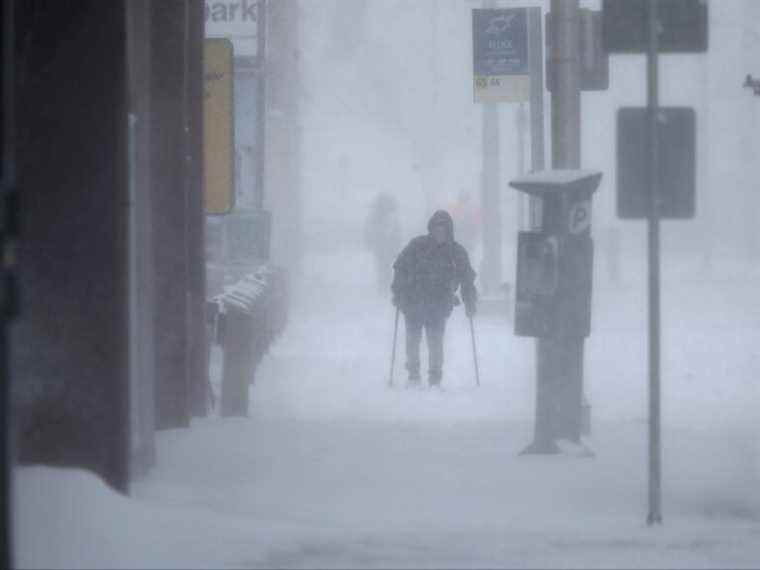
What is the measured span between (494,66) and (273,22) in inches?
388

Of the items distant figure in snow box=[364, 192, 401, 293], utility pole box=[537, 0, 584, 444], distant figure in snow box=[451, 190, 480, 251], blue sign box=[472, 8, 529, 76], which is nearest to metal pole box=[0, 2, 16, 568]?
utility pole box=[537, 0, 584, 444]

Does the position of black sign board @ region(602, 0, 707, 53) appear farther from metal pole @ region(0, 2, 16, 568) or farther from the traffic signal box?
metal pole @ region(0, 2, 16, 568)

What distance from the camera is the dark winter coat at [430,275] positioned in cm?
1858

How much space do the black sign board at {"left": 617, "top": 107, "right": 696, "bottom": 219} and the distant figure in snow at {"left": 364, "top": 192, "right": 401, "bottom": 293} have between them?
27.1 m

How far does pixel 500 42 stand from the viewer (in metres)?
17.0

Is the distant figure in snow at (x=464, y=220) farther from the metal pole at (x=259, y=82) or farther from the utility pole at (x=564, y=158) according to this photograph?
the utility pole at (x=564, y=158)

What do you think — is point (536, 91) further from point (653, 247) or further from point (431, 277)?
point (653, 247)

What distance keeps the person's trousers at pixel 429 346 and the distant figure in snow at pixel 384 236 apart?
17413 millimetres

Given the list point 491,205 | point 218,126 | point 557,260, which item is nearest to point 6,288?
point 557,260

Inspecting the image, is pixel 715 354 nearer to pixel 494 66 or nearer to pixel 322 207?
pixel 494 66

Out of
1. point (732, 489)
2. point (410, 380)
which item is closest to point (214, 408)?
point (410, 380)

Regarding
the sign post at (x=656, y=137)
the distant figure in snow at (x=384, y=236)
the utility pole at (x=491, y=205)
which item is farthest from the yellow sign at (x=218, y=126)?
the distant figure in snow at (x=384, y=236)

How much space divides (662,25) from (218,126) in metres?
6.83

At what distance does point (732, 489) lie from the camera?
10.5 m
